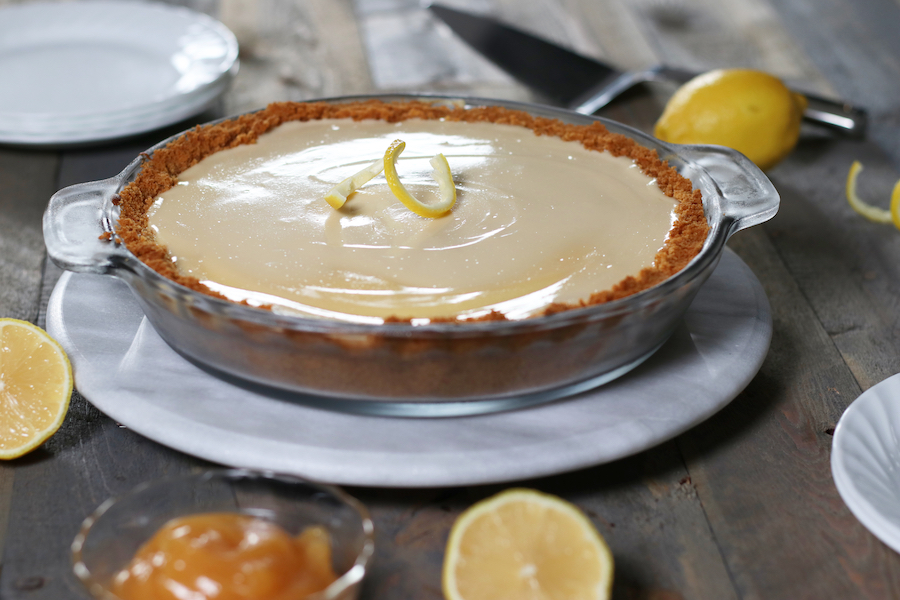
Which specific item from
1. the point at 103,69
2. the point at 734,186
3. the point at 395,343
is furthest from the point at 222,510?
the point at 103,69

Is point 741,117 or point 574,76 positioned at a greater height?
point 741,117

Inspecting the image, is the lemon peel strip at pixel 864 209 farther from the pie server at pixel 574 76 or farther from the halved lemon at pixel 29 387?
the halved lemon at pixel 29 387

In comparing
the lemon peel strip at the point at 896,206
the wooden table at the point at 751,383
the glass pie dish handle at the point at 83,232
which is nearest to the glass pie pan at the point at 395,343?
the glass pie dish handle at the point at 83,232

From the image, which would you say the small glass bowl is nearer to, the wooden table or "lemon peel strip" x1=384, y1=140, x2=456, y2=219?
the wooden table

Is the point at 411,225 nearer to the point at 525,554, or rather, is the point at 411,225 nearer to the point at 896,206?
the point at 525,554

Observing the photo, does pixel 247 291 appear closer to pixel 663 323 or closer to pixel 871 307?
pixel 663 323

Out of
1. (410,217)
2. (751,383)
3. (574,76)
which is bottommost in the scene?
(574,76)
